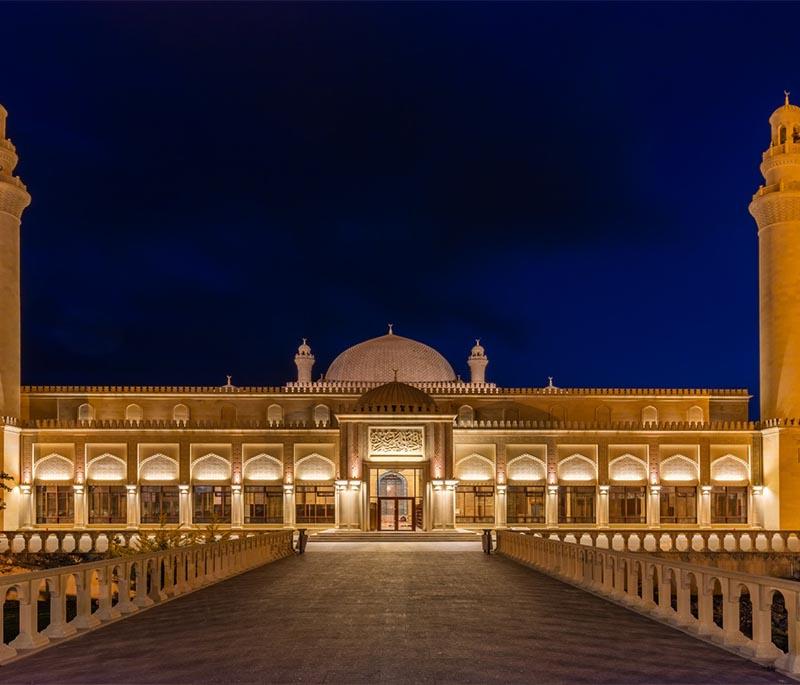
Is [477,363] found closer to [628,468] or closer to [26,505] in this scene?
[628,468]

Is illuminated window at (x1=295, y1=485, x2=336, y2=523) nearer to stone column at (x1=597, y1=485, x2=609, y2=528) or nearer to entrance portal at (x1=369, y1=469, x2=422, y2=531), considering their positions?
entrance portal at (x1=369, y1=469, x2=422, y2=531)

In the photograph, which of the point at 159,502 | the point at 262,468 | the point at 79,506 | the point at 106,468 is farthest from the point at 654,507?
the point at 79,506

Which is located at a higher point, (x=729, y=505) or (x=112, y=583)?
(x=112, y=583)

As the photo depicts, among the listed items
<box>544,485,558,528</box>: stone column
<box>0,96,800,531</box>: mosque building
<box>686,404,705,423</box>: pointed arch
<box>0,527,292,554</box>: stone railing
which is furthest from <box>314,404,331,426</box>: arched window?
<box>686,404,705,423</box>: pointed arch

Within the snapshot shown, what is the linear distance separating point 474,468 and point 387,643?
27554mm

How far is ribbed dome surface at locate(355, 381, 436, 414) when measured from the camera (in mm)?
35250

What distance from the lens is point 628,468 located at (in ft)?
124

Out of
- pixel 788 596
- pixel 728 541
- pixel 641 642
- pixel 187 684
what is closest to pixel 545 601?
pixel 641 642

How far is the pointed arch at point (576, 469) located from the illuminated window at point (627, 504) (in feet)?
3.13

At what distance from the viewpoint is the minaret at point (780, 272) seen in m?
36.3

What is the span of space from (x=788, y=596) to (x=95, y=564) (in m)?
7.79

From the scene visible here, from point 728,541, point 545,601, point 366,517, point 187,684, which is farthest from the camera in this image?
point 366,517

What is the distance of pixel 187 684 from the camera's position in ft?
26.5

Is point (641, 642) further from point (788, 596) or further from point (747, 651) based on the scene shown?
point (788, 596)
